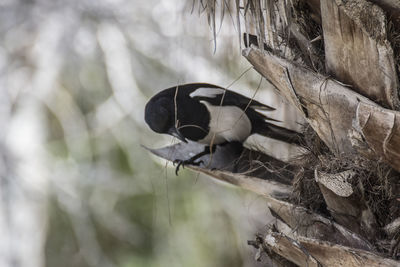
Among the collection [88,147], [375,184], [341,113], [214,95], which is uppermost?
[341,113]

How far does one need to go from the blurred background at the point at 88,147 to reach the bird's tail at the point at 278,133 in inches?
50.9

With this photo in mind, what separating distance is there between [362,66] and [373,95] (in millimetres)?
65

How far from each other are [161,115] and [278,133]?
60 centimetres

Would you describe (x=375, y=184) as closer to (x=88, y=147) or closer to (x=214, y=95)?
(x=214, y=95)

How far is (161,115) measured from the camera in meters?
2.93

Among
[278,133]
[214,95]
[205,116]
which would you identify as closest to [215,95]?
[214,95]

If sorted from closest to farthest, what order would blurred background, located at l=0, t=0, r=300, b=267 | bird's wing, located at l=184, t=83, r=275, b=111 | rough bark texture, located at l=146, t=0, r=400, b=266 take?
rough bark texture, located at l=146, t=0, r=400, b=266, bird's wing, located at l=184, t=83, r=275, b=111, blurred background, located at l=0, t=0, r=300, b=267

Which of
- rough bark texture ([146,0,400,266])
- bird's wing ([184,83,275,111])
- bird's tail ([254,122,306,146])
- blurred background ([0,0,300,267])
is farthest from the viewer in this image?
blurred background ([0,0,300,267])

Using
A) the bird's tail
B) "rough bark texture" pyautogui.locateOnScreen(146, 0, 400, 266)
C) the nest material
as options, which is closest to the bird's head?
the bird's tail

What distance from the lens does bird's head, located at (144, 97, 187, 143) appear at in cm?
294

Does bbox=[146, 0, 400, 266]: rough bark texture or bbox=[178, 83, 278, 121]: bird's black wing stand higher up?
bbox=[146, 0, 400, 266]: rough bark texture

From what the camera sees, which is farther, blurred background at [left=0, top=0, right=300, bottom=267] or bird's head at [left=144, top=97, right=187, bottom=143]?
blurred background at [left=0, top=0, right=300, bottom=267]

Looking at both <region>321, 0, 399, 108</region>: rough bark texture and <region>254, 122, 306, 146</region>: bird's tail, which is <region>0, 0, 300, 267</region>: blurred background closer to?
<region>254, 122, 306, 146</region>: bird's tail

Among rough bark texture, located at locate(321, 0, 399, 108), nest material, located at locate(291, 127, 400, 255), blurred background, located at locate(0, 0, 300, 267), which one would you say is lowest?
blurred background, located at locate(0, 0, 300, 267)
